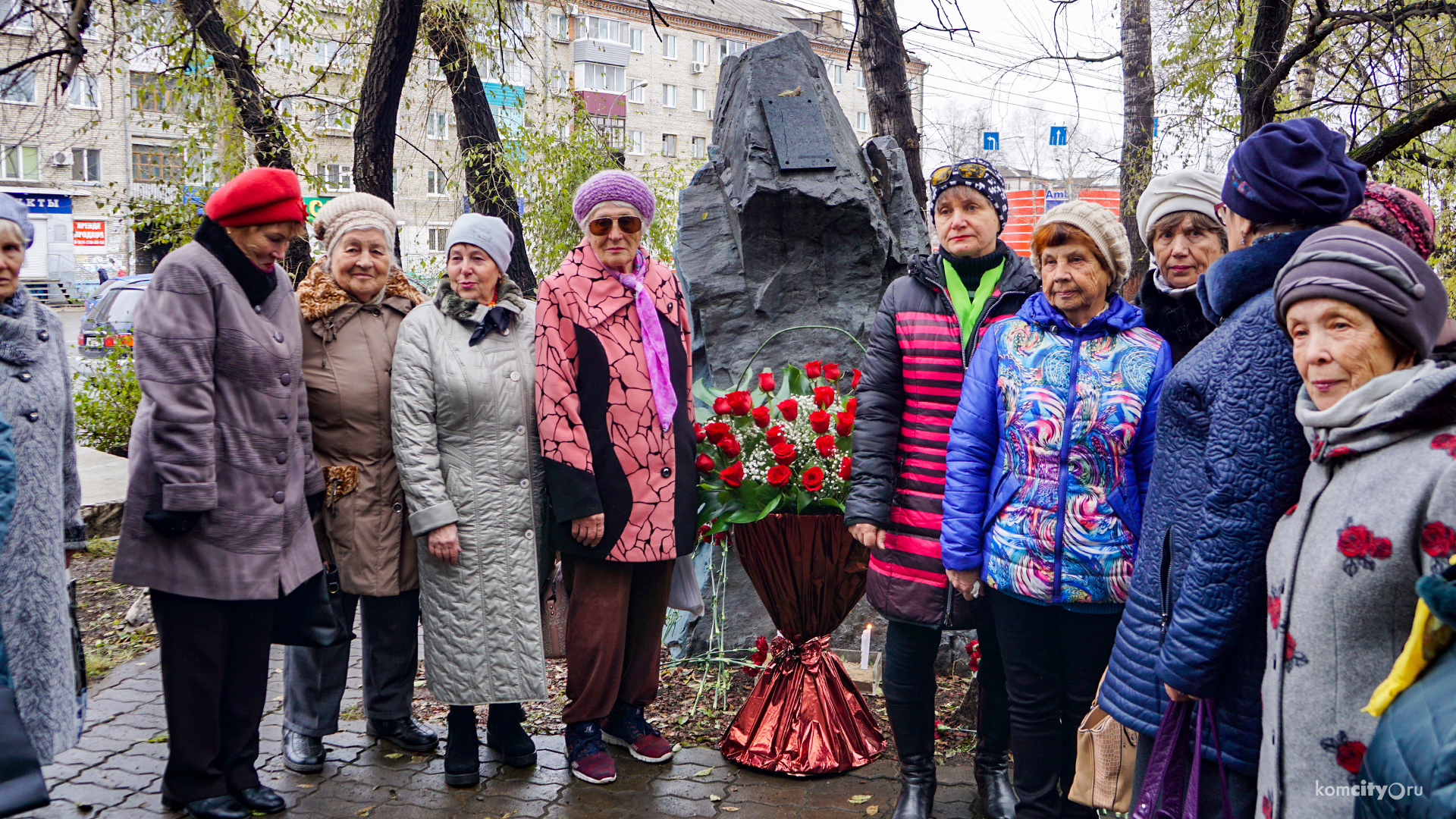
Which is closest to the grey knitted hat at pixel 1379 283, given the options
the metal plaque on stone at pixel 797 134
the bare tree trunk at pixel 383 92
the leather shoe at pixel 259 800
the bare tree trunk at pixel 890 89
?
the leather shoe at pixel 259 800

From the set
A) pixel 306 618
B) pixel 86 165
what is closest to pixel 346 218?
pixel 306 618

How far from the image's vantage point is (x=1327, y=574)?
62.2 inches

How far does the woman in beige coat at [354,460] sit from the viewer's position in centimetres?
338

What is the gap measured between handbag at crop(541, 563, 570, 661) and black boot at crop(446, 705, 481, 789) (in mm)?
328

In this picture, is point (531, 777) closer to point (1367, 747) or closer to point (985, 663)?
point (985, 663)

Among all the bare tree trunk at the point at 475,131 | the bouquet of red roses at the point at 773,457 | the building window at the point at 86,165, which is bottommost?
the bouquet of red roses at the point at 773,457

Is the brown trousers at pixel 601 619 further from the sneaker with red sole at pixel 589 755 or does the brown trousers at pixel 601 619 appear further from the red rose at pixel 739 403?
the red rose at pixel 739 403

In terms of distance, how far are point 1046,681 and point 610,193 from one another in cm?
202

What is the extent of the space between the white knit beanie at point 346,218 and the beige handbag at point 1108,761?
2671mm

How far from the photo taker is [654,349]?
3.43 metres

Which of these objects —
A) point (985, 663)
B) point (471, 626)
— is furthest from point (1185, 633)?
point (471, 626)

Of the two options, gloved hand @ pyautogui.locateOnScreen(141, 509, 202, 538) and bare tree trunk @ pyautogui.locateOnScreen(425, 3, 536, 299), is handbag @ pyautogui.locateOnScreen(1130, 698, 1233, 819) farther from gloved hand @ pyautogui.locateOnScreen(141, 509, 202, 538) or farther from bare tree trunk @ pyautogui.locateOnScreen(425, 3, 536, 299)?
bare tree trunk @ pyautogui.locateOnScreen(425, 3, 536, 299)

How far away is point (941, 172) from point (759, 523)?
130 centimetres

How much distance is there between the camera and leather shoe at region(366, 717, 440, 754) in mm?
3695
